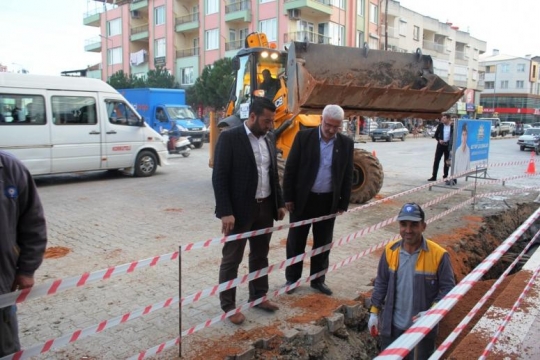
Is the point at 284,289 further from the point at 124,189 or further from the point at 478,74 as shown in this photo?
the point at 478,74

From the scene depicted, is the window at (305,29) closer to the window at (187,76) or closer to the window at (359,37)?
the window at (359,37)

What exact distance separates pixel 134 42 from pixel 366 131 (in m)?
27.0

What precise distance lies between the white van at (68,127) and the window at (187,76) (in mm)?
31285

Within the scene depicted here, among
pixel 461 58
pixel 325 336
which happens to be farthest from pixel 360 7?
pixel 325 336

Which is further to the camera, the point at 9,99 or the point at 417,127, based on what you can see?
the point at 417,127

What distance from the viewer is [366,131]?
37.2m

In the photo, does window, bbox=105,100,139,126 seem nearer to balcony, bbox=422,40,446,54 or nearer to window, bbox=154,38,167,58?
window, bbox=154,38,167,58

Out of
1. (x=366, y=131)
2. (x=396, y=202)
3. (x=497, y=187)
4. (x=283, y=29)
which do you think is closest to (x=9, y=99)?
(x=396, y=202)

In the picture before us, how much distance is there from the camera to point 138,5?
45.5 meters

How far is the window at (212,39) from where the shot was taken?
3956 centimetres

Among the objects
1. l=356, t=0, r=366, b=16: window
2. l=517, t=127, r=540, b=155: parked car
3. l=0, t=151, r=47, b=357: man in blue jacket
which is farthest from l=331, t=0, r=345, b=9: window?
l=0, t=151, r=47, b=357: man in blue jacket

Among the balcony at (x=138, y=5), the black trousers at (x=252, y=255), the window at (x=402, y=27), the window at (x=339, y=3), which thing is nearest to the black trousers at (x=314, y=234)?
the black trousers at (x=252, y=255)

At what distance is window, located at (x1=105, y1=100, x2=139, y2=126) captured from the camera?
37.0ft

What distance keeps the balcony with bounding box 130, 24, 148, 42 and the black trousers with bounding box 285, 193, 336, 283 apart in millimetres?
45089
